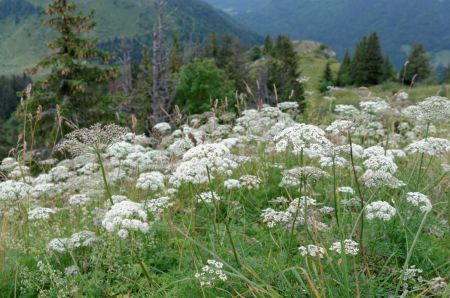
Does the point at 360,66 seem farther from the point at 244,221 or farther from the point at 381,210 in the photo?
the point at 381,210

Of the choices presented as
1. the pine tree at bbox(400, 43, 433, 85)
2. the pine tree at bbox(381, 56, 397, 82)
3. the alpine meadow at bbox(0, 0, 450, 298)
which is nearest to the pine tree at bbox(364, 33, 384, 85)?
the pine tree at bbox(381, 56, 397, 82)

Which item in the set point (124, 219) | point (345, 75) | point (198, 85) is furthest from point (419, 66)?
point (124, 219)

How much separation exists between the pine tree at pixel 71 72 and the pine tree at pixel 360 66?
68.0 metres

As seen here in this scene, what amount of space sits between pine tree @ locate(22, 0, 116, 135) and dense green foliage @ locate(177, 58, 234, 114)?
18.2 meters

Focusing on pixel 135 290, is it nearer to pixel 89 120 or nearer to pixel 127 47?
pixel 89 120

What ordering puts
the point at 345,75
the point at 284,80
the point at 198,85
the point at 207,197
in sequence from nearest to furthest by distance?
1. the point at 207,197
2. the point at 198,85
3. the point at 284,80
4. the point at 345,75

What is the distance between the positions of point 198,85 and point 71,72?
20.9 metres

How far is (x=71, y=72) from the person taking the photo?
85.7ft

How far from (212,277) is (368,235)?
2.14 m

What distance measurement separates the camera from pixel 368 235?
15.8 feet

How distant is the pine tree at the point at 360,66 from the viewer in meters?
84.7

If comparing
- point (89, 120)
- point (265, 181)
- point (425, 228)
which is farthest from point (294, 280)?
point (89, 120)

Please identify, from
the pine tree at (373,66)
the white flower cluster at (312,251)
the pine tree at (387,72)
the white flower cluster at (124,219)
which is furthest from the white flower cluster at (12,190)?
the pine tree at (387,72)

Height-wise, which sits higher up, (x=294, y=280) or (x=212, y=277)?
(x=212, y=277)
